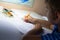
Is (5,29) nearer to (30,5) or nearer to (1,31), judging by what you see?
(1,31)

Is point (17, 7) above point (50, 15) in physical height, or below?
below

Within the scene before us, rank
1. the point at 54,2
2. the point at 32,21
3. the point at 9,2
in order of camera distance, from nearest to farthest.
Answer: the point at 54,2
the point at 32,21
the point at 9,2

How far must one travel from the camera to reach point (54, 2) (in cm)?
71

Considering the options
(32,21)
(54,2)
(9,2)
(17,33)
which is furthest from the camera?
(9,2)

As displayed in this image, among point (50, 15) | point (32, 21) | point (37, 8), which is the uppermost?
point (50, 15)

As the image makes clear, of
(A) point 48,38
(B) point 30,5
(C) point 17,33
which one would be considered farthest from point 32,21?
(B) point 30,5

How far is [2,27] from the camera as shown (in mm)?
1148

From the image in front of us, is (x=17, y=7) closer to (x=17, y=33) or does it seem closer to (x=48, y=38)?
(x=17, y=33)

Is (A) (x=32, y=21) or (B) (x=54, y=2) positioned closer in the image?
(B) (x=54, y=2)

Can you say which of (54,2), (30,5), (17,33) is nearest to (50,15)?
(54,2)

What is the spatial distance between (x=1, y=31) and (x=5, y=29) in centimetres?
4

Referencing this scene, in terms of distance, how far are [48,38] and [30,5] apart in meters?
1.54

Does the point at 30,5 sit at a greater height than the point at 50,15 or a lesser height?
lesser

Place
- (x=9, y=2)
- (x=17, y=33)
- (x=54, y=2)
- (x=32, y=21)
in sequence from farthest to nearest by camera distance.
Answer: (x=9, y=2) → (x=32, y=21) → (x=17, y=33) → (x=54, y=2)
